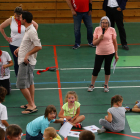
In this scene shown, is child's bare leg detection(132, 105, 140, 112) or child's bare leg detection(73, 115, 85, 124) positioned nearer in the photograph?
child's bare leg detection(73, 115, 85, 124)

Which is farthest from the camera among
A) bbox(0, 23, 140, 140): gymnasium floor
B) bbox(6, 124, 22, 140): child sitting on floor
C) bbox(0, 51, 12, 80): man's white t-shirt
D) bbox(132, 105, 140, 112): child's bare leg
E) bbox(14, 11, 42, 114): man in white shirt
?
bbox(0, 51, 12, 80): man's white t-shirt

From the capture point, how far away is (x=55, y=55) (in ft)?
29.6

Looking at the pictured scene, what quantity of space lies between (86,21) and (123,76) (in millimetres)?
2942

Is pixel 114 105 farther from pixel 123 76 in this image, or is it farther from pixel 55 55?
pixel 55 55

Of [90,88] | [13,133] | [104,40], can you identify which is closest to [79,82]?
[90,88]

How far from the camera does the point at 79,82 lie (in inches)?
280

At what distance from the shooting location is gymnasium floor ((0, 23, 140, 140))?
5.53m

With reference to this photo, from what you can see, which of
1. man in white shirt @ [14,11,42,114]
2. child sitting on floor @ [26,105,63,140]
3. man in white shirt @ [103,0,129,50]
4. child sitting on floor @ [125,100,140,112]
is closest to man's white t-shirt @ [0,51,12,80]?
man in white shirt @ [14,11,42,114]

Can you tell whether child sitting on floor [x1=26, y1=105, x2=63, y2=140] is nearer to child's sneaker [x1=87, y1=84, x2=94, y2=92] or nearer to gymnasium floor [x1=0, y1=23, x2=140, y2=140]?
gymnasium floor [x1=0, y1=23, x2=140, y2=140]

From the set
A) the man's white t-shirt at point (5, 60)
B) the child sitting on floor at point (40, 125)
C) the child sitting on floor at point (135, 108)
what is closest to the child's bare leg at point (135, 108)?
the child sitting on floor at point (135, 108)

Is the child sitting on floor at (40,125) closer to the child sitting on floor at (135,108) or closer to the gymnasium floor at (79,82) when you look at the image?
the gymnasium floor at (79,82)

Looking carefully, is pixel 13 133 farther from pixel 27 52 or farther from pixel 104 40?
pixel 104 40

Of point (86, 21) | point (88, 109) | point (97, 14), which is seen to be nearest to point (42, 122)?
point (88, 109)

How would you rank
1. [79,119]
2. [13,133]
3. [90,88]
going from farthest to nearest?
[90,88] < [79,119] < [13,133]
